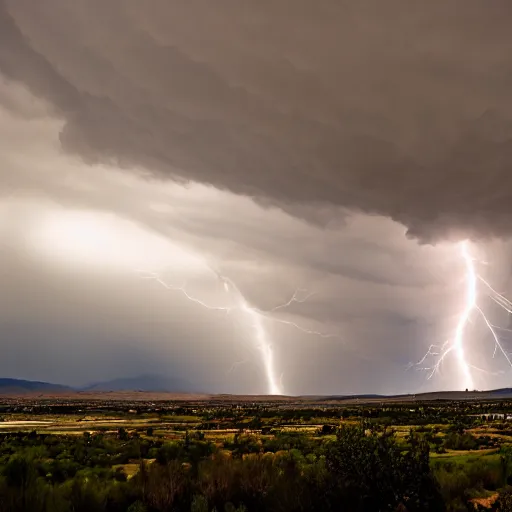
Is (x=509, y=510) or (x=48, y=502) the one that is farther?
(x=48, y=502)

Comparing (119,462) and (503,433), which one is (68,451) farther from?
(503,433)

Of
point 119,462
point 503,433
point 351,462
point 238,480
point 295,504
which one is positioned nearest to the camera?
point 295,504

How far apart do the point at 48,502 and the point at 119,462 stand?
11.6 meters

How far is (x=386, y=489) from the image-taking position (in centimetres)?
989

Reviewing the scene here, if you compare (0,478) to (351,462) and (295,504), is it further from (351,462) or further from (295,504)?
(351,462)

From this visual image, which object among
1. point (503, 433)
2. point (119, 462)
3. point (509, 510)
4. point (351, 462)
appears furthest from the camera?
point (503, 433)

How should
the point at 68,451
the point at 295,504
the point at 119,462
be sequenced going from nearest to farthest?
the point at 295,504 < the point at 119,462 < the point at 68,451

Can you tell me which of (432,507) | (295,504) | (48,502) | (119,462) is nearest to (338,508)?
(295,504)

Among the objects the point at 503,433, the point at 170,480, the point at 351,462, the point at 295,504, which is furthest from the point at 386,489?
the point at 503,433

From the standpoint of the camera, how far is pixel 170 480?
1077 centimetres

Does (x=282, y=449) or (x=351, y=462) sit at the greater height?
(x=351, y=462)

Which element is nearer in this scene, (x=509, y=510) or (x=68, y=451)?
(x=509, y=510)

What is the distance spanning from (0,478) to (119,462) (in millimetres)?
10232

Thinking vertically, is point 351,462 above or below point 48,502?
Result: above
